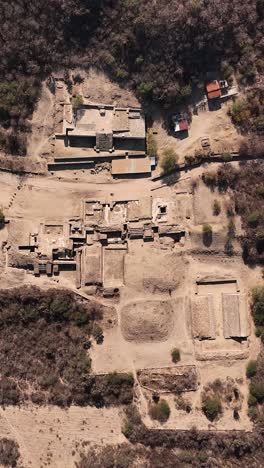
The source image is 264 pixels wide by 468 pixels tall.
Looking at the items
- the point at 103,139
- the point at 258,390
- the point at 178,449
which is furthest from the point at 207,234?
the point at 178,449

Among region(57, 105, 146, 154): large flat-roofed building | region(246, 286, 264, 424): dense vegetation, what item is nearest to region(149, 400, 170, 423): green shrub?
region(246, 286, 264, 424): dense vegetation

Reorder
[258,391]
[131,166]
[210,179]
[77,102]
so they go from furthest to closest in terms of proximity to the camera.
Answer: [131,166]
[77,102]
[210,179]
[258,391]

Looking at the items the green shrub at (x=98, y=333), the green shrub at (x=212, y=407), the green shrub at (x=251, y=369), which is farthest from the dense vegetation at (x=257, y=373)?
the green shrub at (x=98, y=333)

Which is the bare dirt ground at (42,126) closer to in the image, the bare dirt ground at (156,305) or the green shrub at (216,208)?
the bare dirt ground at (156,305)

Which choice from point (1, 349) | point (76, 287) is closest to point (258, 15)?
point (76, 287)

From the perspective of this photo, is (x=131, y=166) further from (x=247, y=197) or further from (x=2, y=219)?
(x=2, y=219)

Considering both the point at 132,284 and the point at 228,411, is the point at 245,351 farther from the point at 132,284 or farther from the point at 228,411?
the point at 132,284
